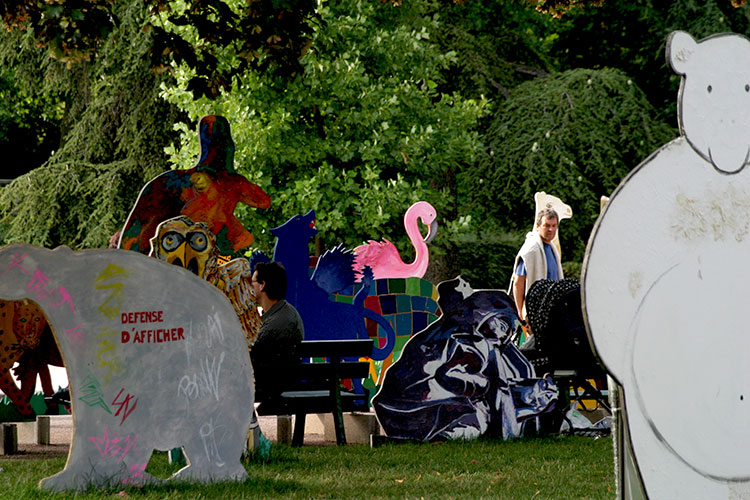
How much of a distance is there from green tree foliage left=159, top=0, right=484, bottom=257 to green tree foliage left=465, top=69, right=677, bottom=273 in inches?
152

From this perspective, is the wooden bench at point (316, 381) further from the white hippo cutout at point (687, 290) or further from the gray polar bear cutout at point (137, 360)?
the white hippo cutout at point (687, 290)

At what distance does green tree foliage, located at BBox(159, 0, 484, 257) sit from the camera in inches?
694

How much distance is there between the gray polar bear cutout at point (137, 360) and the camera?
6.15 meters

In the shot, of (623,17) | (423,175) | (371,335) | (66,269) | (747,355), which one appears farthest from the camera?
(623,17)

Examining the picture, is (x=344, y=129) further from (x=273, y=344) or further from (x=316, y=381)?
(x=273, y=344)

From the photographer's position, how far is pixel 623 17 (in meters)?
25.3

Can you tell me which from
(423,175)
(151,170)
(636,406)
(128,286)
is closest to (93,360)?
(128,286)

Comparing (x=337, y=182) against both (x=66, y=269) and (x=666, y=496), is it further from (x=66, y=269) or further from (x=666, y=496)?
(x=666, y=496)

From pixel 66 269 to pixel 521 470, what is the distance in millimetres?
3285

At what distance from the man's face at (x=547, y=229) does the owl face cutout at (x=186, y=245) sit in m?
3.67

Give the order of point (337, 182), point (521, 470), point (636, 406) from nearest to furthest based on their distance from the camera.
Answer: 1. point (636, 406)
2. point (521, 470)
3. point (337, 182)

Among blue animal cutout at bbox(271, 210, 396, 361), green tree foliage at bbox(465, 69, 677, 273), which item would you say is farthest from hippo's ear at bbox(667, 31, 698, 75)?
green tree foliage at bbox(465, 69, 677, 273)

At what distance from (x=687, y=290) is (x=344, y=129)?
15.0 m

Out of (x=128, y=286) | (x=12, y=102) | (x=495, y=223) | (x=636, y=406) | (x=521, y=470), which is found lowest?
(x=521, y=470)
